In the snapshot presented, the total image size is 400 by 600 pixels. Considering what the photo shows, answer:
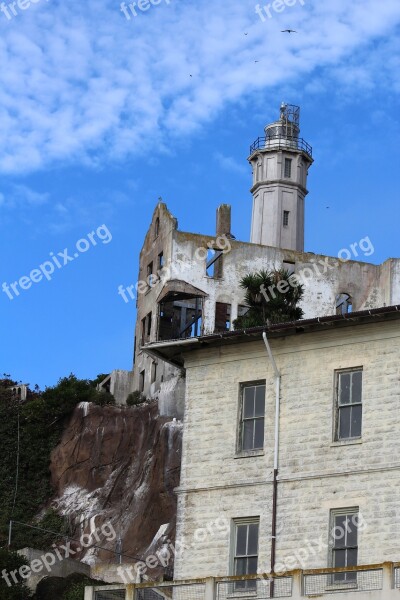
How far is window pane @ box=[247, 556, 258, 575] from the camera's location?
37781 mm

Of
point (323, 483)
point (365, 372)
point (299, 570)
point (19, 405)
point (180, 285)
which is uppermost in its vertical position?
point (180, 285)

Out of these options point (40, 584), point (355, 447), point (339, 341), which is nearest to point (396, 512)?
point (355, 447)

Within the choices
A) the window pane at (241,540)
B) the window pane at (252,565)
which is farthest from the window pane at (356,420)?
the window pane at (252,565)

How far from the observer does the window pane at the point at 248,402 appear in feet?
131

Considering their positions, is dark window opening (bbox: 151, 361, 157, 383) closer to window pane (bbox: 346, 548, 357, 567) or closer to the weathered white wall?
the weathered white wall

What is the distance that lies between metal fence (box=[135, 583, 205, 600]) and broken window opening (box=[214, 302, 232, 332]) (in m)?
37.4

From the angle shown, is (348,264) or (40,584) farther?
(348,264)

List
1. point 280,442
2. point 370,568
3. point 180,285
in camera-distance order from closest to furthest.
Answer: point 370,568 → point 280,442 → point 180,285

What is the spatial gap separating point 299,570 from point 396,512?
11.5 feet

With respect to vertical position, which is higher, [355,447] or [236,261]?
[236,261]

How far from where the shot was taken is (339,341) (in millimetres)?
38969

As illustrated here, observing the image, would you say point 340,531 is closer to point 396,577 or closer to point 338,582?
point 338,582

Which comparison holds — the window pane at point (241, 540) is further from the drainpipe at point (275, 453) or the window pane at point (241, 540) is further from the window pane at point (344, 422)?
the window pane at point (344, 422)

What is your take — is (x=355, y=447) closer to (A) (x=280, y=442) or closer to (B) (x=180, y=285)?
(A) (x=280, y=442)
